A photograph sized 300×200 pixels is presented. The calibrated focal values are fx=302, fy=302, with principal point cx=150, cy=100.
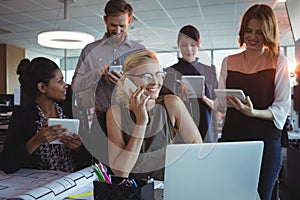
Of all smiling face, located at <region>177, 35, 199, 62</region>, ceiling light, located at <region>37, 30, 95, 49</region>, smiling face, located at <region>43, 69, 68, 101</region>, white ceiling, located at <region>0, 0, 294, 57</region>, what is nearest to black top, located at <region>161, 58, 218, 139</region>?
smiling face, located at <region>177, 35, 199, 62</region>

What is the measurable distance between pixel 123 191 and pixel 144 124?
41 centimetres

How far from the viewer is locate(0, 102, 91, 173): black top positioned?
1.18 m

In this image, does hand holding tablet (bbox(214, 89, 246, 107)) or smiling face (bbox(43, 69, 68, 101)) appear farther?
smiling face (bbox(43, 69, 68, 101))

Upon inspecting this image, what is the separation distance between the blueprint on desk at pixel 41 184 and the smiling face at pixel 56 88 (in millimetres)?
421

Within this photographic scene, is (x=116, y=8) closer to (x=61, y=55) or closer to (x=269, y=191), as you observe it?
(x=269, y=191)

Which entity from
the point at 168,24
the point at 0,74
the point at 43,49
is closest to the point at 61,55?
the point at 43,49

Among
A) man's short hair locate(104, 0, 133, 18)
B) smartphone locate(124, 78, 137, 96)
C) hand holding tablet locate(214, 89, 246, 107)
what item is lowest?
hand holding tablet locate(214, 89, 246, 107)

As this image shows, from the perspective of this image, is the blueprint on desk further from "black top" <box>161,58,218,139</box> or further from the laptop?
"black top" <box>161,58,218,139</box>

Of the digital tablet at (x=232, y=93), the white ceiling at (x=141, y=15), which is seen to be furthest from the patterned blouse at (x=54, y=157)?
the white ceiling at (x=141, y=15)

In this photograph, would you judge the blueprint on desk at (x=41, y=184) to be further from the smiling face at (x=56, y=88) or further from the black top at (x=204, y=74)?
the black top at (x=204, y=74)

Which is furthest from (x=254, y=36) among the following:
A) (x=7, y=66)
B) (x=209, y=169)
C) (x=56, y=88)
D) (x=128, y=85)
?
(x=7, y=66)

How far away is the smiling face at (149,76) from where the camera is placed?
1.10m

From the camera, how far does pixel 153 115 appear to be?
3.64 feet

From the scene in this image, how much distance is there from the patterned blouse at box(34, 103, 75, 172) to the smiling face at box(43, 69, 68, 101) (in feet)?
0.48
